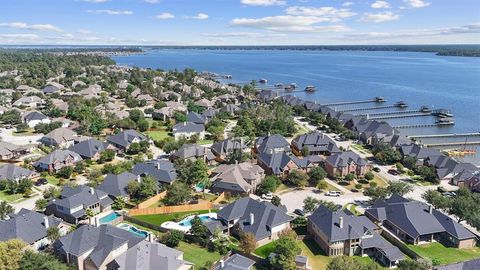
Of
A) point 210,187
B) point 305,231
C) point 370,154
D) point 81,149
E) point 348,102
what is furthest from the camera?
point 348,102

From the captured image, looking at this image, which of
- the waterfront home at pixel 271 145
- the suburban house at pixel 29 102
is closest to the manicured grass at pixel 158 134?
the waterfront home at pixel 271 145

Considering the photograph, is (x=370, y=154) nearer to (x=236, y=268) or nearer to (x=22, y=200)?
(x=236, y=268)

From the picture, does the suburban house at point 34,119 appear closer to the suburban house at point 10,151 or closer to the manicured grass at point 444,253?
the suburban house at point 10,151

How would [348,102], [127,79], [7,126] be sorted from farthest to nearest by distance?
[127,79] < [348,102] < [7,126]

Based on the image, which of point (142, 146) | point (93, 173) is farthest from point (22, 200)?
point (142, 146)

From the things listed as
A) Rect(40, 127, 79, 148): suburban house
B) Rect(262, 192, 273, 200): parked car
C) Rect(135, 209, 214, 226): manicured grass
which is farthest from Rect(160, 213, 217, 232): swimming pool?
Rect(40, 127, 79, 148): suburban house

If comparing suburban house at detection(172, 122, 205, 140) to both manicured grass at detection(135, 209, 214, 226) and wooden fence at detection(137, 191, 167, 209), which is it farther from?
manicured grass at detection(135, 209, 214, 226)

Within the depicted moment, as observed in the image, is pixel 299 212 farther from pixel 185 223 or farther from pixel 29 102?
pixel 29 102
